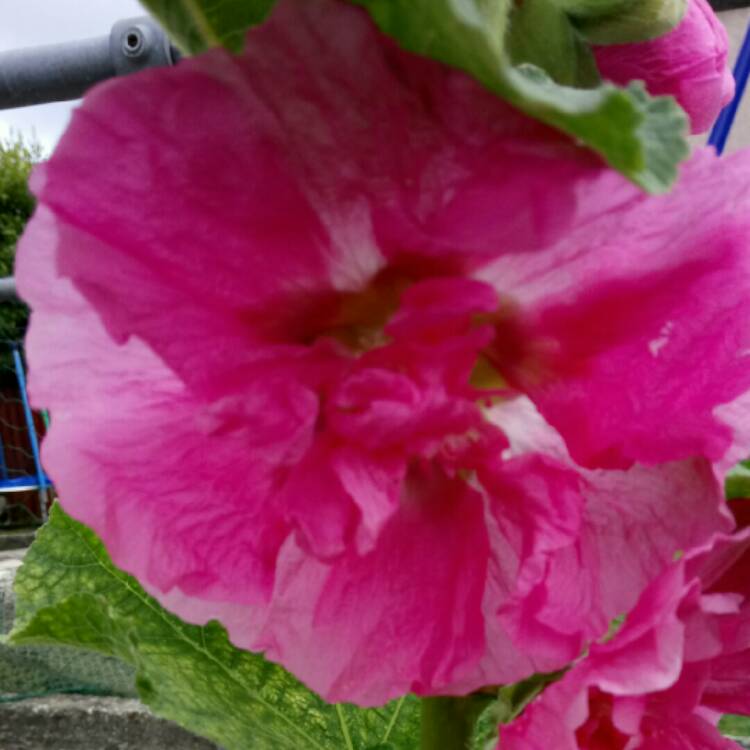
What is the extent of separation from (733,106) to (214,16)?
0.33 m

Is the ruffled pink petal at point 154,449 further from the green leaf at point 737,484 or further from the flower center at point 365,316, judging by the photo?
the green leaf at point 737,484

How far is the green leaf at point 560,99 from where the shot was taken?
0.14m

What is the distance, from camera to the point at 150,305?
0.56 feet

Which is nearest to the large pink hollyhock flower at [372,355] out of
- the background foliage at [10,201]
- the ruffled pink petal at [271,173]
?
the ruffled pink petal at [271,173]

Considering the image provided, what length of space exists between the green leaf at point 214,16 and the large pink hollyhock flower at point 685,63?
0.09 metres

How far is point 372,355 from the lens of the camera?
197mm

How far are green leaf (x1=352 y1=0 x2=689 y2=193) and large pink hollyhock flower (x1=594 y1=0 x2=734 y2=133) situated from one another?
9cm

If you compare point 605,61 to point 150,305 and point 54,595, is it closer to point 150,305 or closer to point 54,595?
point 150,305

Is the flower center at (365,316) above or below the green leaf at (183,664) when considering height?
above

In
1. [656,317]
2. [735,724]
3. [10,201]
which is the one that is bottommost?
[10,201]

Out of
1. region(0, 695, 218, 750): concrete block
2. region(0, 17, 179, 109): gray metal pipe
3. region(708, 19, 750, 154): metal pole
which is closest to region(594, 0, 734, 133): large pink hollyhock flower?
region(708, 19, 750, 154): metal pole

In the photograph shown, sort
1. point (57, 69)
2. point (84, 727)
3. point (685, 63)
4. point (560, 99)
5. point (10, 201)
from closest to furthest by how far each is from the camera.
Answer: point (560, 99) < point (685, 63) < point (57, 69) < point (84, 727) < point (10, 201)

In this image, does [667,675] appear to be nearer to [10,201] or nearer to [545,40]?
[545,40]

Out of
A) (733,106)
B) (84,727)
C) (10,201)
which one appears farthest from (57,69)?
(10,201)
